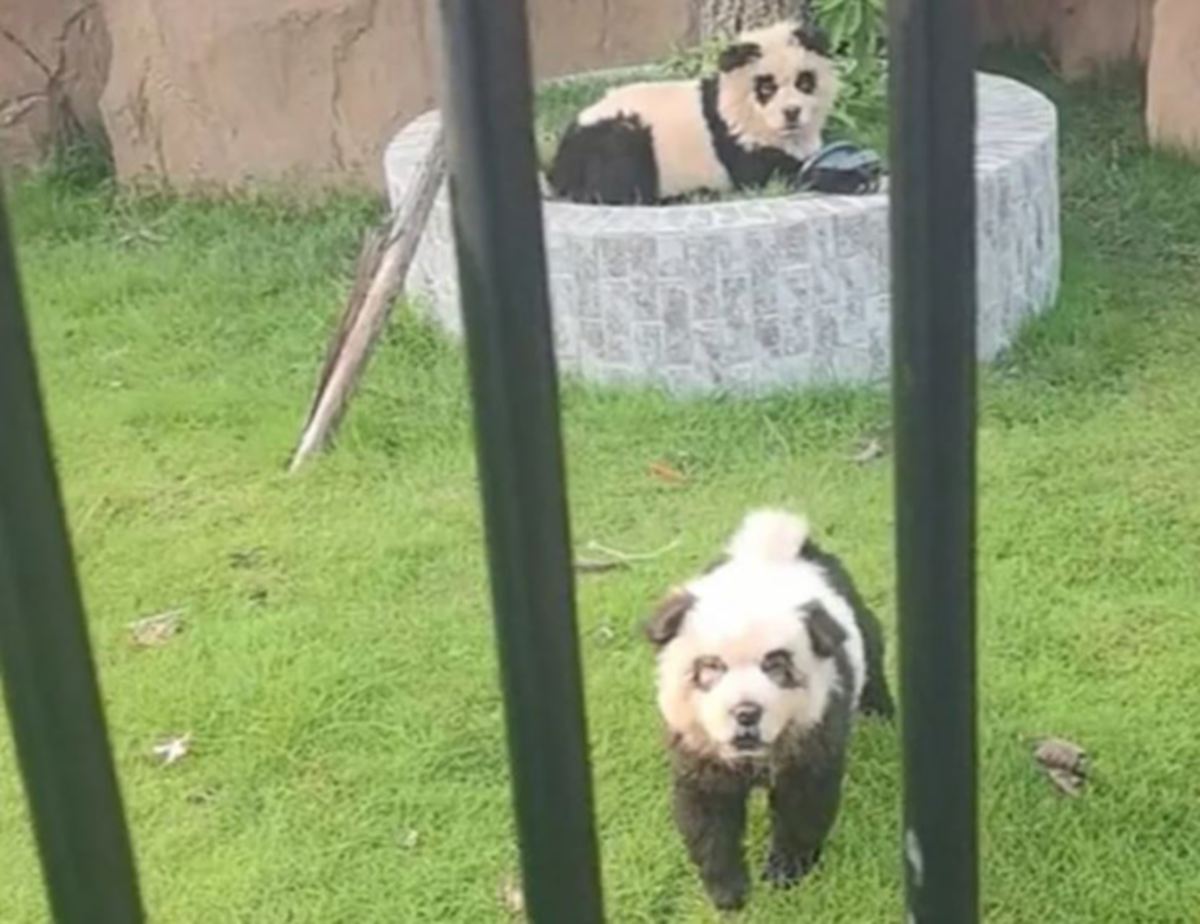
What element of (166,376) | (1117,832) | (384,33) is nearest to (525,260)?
(1117,832)

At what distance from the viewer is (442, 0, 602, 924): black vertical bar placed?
1.83 feet

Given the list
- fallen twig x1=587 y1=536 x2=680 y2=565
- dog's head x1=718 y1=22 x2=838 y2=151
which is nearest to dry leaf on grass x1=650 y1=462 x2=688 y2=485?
fallen twig x1=587 y1=536 x2=680 y2=565

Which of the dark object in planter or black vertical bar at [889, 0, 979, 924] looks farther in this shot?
the dark object in planter

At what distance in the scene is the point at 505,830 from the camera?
2295 mm

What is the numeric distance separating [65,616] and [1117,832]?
177 centimetres

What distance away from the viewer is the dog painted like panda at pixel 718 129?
372cm

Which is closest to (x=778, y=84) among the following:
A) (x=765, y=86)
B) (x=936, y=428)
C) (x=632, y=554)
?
(x=765, y=86)

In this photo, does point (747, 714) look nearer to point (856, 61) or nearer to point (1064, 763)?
point (1064, 763)

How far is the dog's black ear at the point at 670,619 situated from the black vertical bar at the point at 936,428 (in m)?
1.38

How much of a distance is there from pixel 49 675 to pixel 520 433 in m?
0.14

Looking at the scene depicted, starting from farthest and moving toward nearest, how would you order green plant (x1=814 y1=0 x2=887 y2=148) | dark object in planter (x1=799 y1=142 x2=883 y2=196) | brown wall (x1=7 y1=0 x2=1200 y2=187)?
brown wall (x1=7 y1=0 x2=1200 y2=187), green plant (x1=814 y1=0 x2=887 y2=148), dark object in planter (x1=799 y1=142 x2=883 y2=196)

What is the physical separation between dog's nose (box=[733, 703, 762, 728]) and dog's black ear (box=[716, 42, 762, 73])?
6.46 ft

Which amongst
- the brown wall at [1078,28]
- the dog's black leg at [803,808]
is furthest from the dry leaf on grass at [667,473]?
the brown wall at [1078,28]

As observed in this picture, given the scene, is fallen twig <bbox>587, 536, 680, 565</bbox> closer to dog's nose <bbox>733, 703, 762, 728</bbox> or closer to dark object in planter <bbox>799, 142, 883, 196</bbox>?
dark object in planter <bbox>799, 142, 883, 196</bbox>
